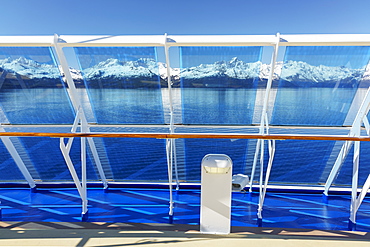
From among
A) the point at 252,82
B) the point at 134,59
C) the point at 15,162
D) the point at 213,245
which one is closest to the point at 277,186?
the point at 252,82

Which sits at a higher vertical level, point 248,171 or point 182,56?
point 182,56

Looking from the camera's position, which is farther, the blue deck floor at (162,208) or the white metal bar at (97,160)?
the white metal bar at (97,160)

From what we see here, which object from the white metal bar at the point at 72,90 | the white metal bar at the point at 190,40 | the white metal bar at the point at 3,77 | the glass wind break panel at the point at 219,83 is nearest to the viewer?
the white metal bar at the point at 190,40

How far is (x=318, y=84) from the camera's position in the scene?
106 inches

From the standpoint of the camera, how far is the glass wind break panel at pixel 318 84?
2510 mm

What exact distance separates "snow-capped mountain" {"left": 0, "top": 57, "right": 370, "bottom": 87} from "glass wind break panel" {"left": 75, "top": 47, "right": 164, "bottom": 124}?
0.04ft

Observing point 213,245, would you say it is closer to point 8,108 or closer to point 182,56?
point 182,56

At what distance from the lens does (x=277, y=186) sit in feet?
10.9

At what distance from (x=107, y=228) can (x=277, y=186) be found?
2310 millimetres

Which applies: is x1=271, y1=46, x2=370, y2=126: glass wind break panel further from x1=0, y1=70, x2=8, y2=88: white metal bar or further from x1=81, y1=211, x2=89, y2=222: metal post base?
x1=0, y1=70, x2=8, y2=88: white metal bar

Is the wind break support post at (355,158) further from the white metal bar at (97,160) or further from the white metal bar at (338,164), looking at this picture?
the white metal bar at (97,160)

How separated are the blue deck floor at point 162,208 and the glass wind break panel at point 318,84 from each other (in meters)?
0.99

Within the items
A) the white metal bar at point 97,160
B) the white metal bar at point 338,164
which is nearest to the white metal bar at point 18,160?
the white metal bar at point 97,160

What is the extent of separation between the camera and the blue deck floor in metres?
2.51
